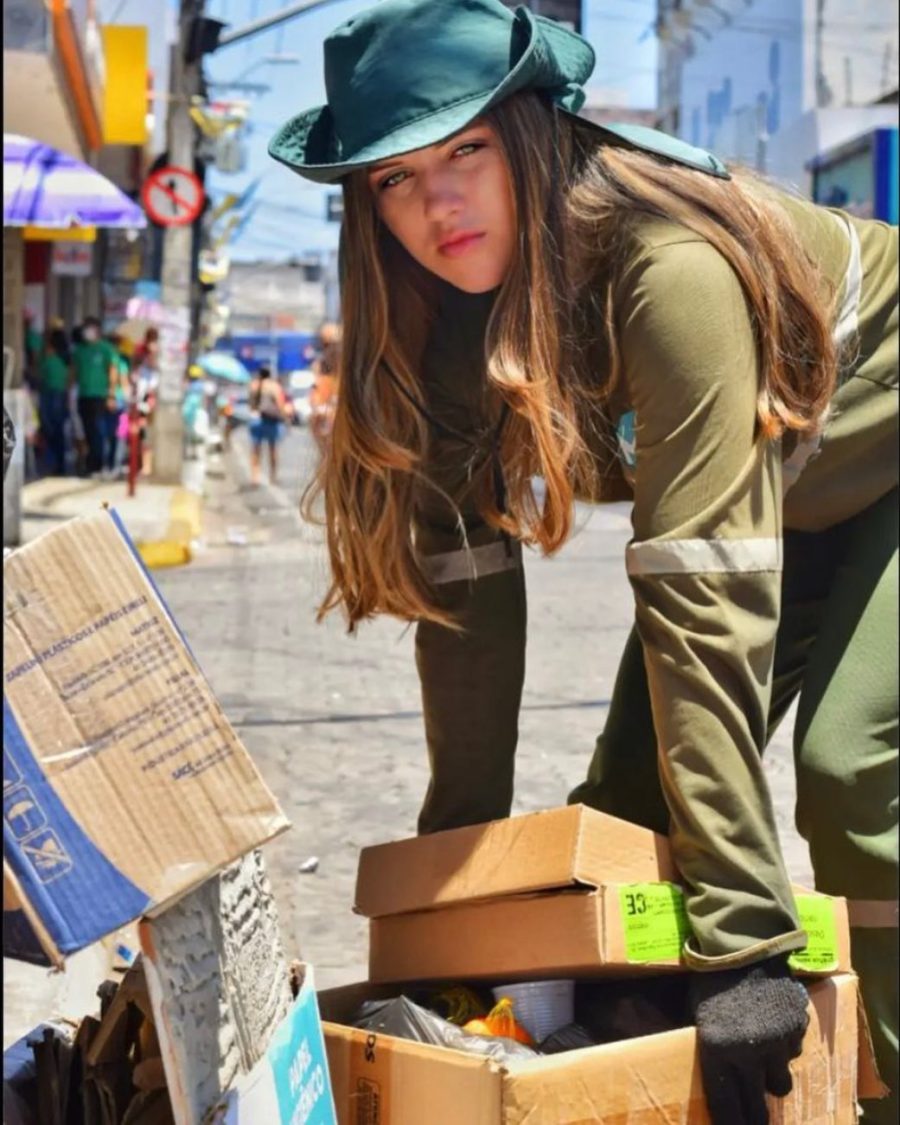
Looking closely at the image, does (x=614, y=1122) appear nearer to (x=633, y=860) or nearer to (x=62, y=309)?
(x=633, y=860)

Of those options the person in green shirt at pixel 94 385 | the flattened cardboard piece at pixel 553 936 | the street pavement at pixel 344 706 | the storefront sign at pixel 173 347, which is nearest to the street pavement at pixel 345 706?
the street pavement at pixel 344 706

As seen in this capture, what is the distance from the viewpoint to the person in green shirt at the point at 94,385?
2403 cm

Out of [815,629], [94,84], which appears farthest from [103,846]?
[94,84]

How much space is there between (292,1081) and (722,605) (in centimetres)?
79

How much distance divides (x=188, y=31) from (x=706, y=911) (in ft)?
79.6

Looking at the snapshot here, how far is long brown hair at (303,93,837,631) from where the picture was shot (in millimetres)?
2518

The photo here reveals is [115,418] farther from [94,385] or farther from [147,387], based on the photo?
[94,385]

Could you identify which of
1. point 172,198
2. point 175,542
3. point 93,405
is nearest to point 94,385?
point 93,405

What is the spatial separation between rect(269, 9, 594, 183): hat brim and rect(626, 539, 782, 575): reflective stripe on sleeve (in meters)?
0.60

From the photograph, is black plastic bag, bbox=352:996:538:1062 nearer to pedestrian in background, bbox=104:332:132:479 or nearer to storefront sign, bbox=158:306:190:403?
storefront sign, bbox=158:306:190:403

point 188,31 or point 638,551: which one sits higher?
point 638,551

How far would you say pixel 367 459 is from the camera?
2660 millimetres

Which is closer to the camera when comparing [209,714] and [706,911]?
[209,714]

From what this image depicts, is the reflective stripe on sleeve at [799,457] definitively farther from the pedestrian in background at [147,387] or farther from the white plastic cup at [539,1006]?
the pedestrian in background at [147,387]
